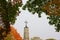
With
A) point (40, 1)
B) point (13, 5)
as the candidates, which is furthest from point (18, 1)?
point (40, 1)

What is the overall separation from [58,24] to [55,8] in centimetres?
109

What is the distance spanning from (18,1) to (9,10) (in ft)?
2.25

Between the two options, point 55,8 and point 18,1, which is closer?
point 55,8

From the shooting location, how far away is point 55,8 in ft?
30.0

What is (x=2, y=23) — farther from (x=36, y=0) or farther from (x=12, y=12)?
(x=36, y=0)

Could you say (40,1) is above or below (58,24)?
above

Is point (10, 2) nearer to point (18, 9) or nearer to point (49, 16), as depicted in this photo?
point (18, 9)

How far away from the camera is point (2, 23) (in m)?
10.4

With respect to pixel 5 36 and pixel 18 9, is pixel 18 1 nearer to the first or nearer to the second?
pixel 18 9

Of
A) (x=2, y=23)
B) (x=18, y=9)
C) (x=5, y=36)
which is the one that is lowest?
(x=5, y=36)

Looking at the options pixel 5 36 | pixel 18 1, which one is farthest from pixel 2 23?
pixel 18 1

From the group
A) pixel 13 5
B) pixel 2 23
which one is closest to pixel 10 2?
pixel 13 5

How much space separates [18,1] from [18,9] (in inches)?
16.5

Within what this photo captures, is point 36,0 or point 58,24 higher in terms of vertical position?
point 36,0
